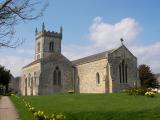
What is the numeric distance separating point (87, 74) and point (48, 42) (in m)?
20.4

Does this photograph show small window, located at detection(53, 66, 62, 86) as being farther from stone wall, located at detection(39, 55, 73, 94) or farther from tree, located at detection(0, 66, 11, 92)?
tree, located at detection(0, 66, 11, 92)

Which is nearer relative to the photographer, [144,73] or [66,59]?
[66,59]

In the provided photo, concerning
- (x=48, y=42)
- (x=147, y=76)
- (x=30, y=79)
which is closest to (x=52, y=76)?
(x=30, y=79)

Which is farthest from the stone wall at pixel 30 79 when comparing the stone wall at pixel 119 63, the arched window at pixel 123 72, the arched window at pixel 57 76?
the arched window at pixel 123 72

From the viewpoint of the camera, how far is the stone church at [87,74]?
51.0m

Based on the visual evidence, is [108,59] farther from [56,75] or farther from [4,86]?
[4,86]

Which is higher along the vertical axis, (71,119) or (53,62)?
(53,62)

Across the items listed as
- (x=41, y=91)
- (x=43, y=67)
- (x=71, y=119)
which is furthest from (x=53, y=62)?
(x=71, y=119)

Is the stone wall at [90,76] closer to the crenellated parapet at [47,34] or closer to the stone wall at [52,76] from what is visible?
the stone wall at [52,76]

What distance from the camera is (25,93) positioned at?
63.5 m

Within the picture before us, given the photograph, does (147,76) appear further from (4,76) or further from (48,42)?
(4,76)

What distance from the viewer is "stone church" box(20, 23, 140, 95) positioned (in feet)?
167

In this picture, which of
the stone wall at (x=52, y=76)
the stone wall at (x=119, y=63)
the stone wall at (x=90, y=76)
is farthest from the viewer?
the stone wall at (x=52, y=76)

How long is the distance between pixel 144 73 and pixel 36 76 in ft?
74.6
